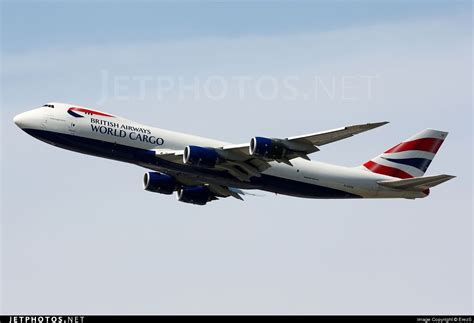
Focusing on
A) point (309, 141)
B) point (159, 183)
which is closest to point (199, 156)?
point (309, 141)

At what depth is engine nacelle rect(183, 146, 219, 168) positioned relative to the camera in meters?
63.7

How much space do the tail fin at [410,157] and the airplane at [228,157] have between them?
10 centimetres

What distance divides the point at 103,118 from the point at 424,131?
22552mm

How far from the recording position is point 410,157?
236 ft

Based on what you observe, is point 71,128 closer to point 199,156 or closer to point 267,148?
point 199,156

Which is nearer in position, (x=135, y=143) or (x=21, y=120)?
(x=135, y=143)

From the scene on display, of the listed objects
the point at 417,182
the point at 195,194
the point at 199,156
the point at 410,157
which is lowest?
the point at 417,182

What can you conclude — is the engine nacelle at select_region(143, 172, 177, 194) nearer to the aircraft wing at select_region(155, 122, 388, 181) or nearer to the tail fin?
the aircraft wing at select_region(155, 122, 388, 181)

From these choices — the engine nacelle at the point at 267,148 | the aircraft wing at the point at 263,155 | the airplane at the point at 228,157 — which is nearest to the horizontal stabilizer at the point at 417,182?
the airplane at the point at 228,157

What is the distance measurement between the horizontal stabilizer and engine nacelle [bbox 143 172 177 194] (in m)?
14.2

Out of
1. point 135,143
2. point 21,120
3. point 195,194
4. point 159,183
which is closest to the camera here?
point 135,143

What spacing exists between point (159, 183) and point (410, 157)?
17.2 meters

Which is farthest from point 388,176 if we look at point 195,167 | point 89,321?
point 89,321

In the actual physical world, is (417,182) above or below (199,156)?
below
